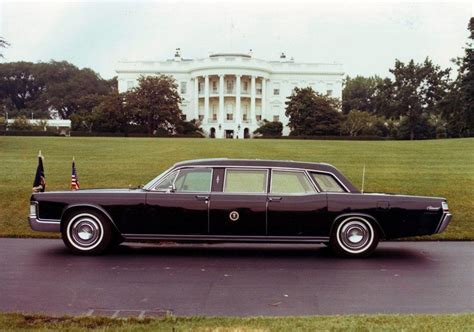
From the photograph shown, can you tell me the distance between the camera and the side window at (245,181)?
8625 millimetres

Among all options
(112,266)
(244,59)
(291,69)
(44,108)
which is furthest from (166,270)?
(44,108)

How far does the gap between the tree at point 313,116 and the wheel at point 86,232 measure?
57.4m

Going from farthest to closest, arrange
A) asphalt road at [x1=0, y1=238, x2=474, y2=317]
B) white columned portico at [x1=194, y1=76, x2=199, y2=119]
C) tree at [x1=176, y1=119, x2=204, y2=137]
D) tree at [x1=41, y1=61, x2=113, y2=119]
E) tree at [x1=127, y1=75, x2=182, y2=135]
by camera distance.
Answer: tree at [x1=41, y1=61, x2=113, y2=119]
white columned portico at [x1=194, y1=76, x2=199, y2=119]
tree at [x1=176, y1=119, x2=204, y2=137]
tree at [x1=127, y1=75, x2=182, y2=135]
asphalt road at [x1=0, y1=238, x2=474, y2=317]

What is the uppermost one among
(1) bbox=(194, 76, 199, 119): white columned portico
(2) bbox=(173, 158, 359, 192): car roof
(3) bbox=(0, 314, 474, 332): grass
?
(1) bbox=(194, 76, 199, 119): white columned portico

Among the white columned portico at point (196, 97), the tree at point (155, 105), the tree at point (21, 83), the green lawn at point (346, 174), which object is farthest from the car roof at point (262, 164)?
the tree at point (21, 83)

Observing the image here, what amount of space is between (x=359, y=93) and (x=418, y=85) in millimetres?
30202

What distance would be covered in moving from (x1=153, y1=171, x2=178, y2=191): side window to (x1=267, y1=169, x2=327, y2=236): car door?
61.7 inches

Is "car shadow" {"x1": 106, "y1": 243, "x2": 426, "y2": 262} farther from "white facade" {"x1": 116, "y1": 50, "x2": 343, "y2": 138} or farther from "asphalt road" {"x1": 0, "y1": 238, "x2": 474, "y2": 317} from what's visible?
"white facade" {"x1": 116, "y1": 50, "x2": 343, "y2": 138}

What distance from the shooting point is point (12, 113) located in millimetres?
100938

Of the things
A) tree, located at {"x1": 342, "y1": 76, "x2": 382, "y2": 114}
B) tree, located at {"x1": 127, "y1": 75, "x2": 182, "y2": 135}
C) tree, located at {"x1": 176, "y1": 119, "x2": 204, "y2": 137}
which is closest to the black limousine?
tree, located at {"x1": 127, "y1": 75, "x2": 182, "y2": 135}

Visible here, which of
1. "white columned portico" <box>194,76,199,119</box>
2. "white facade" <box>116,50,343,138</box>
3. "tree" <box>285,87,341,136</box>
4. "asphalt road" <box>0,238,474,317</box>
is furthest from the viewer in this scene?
"white columned portico" <box>194,76,199,119</box>

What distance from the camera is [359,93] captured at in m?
112

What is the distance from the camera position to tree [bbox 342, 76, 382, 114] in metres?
108

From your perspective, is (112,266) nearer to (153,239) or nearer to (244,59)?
(153,239)
